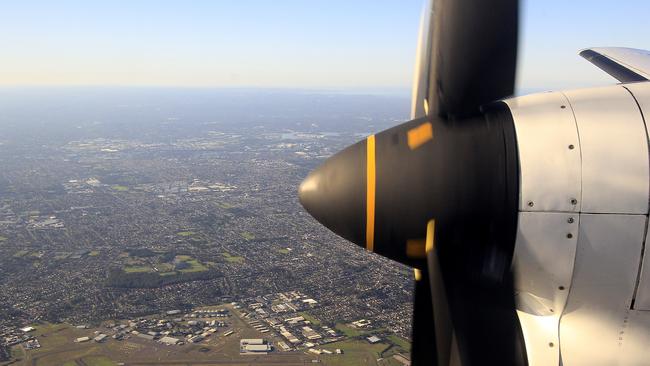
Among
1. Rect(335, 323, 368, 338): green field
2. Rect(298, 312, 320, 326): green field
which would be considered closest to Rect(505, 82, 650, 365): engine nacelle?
Rect(335, 323, 368, 338): green field

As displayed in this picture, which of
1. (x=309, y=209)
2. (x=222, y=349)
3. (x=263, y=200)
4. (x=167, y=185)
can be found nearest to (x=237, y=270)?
(x=222, y=349)

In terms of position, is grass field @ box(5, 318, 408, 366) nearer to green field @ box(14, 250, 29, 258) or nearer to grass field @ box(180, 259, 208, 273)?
grass field @ box(180, 259, 208, 273)

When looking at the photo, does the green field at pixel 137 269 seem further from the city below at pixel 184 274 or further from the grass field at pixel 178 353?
the grass field at pixel 178 353

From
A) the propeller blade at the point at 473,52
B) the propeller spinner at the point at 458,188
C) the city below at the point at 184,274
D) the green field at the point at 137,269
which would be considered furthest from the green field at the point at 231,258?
the propeller blade at the point at 473,52

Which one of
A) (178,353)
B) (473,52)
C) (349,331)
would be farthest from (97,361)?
(473,52)

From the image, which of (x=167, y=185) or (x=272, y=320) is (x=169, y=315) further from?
(x=167, y=185)

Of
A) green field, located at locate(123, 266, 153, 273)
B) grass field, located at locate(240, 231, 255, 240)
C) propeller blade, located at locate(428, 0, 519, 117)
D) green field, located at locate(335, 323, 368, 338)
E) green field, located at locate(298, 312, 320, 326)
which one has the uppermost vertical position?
propeller blade, located at locate(428, 0, 519, 117)
